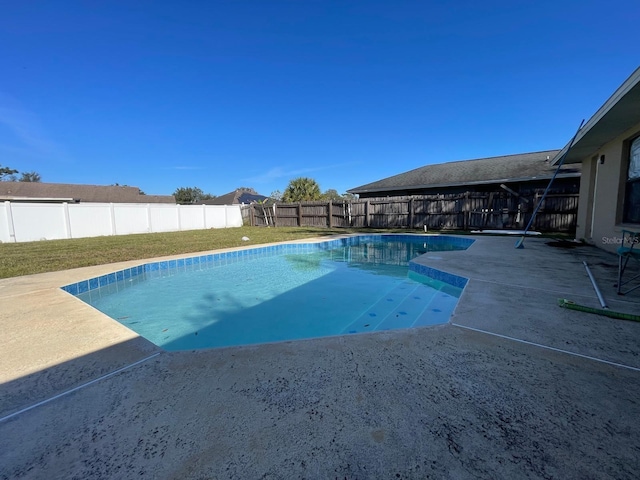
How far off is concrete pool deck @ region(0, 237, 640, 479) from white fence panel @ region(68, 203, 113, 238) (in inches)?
524

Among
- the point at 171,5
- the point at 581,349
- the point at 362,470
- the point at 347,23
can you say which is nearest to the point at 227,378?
the point at 362,470

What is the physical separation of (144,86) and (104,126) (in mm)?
8216

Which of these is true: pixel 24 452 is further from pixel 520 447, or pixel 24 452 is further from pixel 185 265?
pixel 185 265

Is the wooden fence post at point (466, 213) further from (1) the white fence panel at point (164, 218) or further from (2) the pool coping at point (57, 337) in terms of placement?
(1) the white fence panel at point (164, 218)

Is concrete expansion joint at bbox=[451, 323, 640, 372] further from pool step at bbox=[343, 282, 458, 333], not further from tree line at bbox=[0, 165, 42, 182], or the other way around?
tree line at bbox=[0, 165, 42, 182]

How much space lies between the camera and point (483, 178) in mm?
14367

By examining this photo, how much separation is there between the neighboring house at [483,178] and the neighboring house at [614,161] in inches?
201

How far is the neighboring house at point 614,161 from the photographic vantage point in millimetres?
4531

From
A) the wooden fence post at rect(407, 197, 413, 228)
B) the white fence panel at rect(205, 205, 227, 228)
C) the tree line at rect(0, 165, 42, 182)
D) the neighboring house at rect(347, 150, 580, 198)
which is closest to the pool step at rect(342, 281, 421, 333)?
the wooden fence post at rect(407, 197, 413, 228)

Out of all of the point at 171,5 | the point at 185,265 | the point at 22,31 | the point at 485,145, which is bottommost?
the point at 185,265

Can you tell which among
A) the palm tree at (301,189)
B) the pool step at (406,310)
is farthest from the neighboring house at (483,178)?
the pool step at (406,310)

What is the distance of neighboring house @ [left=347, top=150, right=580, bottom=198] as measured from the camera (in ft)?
40.6

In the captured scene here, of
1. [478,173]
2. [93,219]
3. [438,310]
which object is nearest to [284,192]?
[93,219]

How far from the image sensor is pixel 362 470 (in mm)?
1165
